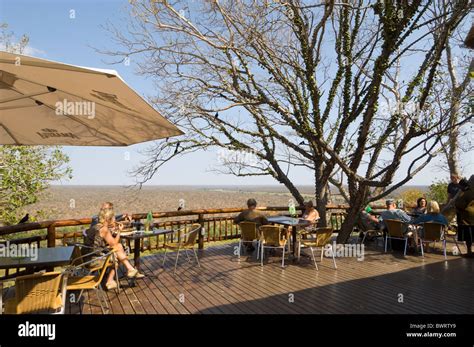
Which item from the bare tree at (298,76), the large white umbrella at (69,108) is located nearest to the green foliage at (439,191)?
the bare tree at (298,76)

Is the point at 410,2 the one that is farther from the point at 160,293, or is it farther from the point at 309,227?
the point at 160,293

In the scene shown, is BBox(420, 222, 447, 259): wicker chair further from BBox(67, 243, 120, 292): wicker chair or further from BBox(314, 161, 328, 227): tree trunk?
BBox(67, 243, 120, 292): wicker chair

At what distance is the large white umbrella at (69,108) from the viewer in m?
2.79

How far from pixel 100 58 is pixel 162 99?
1925 millimetres

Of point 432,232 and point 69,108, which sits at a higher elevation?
point 69,108

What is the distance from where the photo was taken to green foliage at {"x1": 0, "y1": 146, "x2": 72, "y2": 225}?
1270 cm

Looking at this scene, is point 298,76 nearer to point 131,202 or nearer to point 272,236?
point 272,236

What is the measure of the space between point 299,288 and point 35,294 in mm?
3371

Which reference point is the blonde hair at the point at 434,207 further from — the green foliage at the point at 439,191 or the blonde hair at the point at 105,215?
the green foliage at the point at 439,191

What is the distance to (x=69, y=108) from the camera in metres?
3.92

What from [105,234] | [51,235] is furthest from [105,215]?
[51,235]

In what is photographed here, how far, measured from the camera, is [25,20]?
1041 cm

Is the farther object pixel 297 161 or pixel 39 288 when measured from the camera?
pixel 297 161
